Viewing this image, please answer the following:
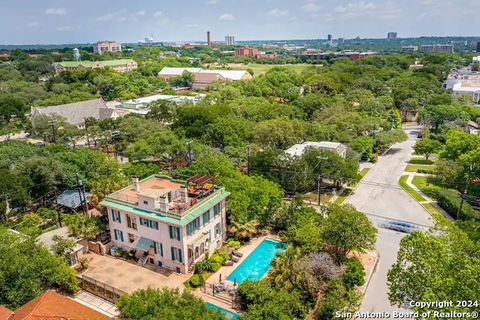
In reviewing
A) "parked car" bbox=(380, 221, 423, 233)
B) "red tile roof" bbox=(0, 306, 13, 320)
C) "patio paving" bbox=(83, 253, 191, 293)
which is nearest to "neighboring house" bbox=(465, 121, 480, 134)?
"parked car" bbox=(380, 221, 423, 233)

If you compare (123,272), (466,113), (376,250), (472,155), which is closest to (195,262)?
(123,272)

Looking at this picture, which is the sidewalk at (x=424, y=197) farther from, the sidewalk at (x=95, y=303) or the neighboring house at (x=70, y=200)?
the neighboring house at (x=70, y=200)

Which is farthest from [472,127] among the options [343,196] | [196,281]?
[196,281]

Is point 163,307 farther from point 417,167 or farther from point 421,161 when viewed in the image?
point 421,161

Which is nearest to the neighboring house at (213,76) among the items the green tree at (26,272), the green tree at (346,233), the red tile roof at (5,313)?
the green tree at (346,233)

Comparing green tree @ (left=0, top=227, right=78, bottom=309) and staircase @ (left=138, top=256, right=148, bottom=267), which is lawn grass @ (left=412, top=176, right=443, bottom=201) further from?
green tree @ (left=0, top=227, right=78, bottom=309)

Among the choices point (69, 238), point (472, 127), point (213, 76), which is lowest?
point (69, 238)
